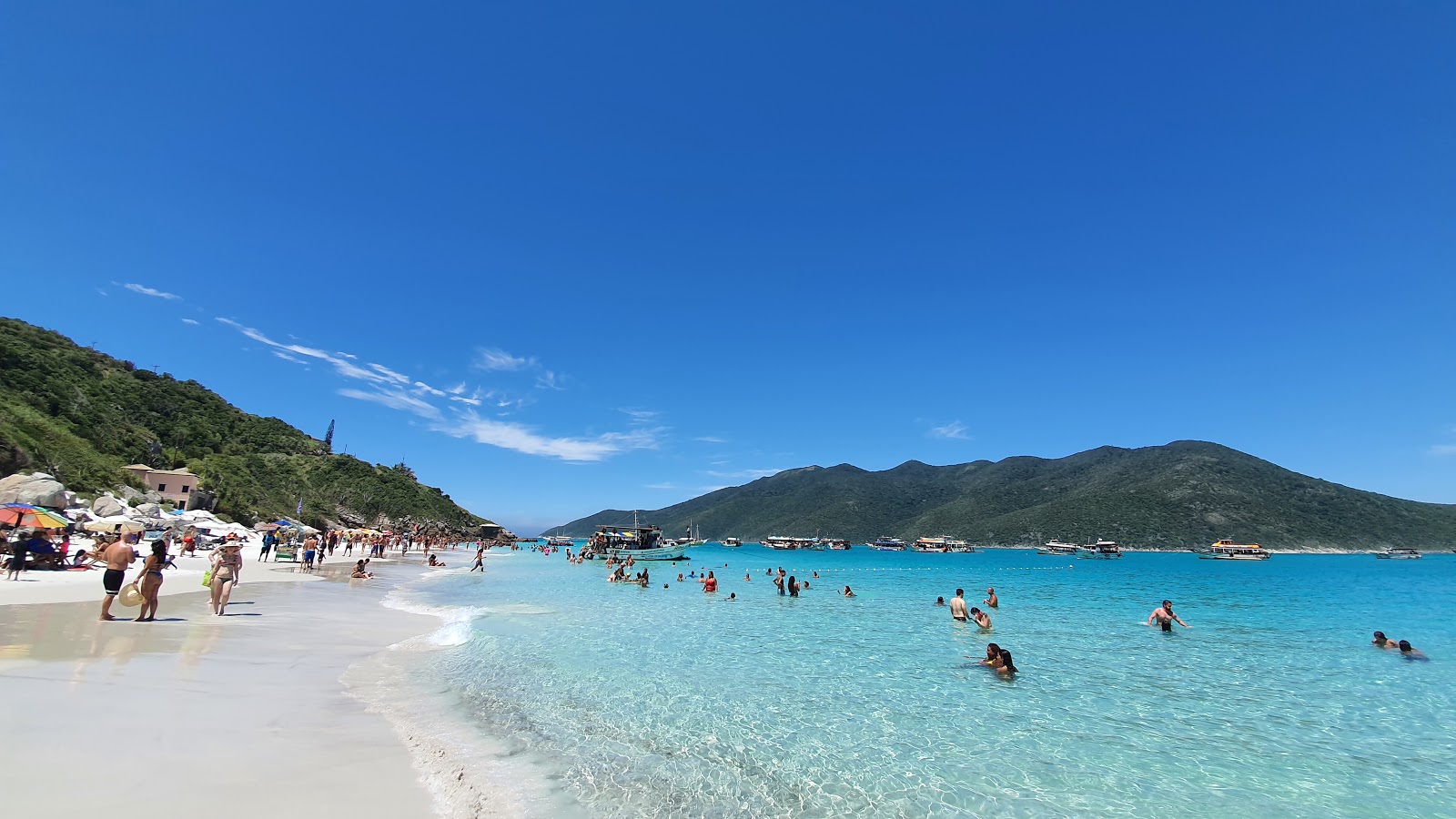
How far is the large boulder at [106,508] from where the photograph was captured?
3159cm

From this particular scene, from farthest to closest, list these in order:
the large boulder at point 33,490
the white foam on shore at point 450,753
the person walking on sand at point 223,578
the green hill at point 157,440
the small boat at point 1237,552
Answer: the small boat at point 1237,552 < the green hill at point 157,440 < the large boulder at point 33,490 < the person walking on sand at point 223,578 < the white foam on shore at point 450,753

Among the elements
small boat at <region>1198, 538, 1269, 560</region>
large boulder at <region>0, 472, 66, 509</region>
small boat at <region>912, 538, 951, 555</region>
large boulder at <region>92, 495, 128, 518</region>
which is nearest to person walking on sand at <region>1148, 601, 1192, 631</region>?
large boulder at <region>0, 472, 66, 509</region>

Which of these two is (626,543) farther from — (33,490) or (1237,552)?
(1237,552)

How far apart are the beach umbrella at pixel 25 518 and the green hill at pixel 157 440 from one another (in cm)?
1708

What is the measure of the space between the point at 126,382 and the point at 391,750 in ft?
291

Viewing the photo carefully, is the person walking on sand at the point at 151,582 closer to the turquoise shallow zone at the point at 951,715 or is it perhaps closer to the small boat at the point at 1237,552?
the turquoise shallow zone at the point at 951,715

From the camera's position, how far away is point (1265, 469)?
138500 mm

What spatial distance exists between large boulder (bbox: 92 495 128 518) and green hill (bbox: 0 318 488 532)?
4.73 m

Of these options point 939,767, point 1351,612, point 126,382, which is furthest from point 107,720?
point 126,382

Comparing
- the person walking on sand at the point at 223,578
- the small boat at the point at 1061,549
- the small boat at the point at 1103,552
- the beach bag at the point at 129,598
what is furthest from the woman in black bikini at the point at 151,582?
the small boat at the point at 1061,549

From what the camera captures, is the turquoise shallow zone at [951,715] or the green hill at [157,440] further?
the green hill at [157,440]

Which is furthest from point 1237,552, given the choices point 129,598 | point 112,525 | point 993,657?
point 112,525

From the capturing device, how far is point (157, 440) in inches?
2234

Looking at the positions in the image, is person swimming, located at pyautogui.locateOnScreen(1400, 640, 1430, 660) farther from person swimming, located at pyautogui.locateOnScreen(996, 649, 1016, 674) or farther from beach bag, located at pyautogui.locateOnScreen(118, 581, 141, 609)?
beach bag, located at pyautogui.locateOnScreen(118, 581, 141, 609)
